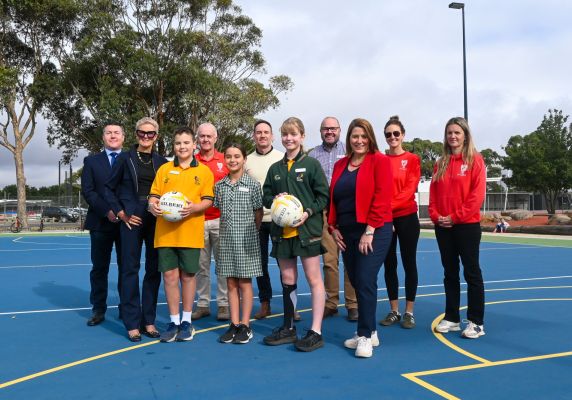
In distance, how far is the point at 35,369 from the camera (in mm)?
4074

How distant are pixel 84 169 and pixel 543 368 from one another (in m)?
4.64

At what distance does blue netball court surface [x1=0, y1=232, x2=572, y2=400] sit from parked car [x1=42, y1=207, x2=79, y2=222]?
109ft

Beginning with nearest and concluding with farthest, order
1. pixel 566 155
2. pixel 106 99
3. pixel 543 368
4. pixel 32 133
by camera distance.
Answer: pixel 543 368 < pixel 106 99 < pixel 32 133 < pixel 566 155

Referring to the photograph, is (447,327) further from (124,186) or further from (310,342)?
(124,186)

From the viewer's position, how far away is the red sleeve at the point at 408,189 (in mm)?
5211

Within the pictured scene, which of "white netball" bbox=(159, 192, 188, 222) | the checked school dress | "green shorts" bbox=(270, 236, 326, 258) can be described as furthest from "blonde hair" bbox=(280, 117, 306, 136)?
"white netball" bbox=(159, 192, 188, 222)

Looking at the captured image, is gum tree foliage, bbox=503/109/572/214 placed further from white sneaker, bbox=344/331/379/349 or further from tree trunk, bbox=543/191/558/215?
white sneaker, bbox=344/331/379/349

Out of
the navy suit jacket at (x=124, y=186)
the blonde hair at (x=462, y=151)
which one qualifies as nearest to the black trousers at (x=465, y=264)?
the blonde hair at (x=462, y=151)

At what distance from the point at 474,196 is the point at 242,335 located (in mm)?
2515

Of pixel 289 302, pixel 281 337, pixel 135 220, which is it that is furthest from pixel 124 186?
pixel 281 337

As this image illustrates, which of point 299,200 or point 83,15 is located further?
point 83,15

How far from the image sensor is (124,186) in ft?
16.7

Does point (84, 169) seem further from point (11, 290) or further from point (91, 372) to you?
point (11, 290)

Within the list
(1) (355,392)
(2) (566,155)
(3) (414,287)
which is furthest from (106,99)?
(2) (566,155)
